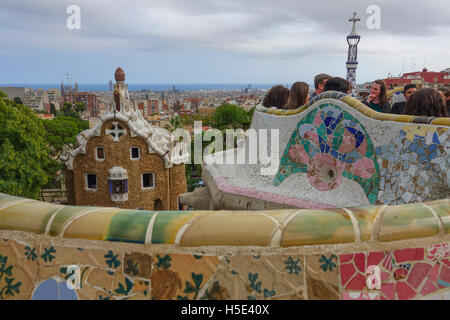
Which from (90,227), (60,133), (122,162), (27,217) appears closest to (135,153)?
(122,162)

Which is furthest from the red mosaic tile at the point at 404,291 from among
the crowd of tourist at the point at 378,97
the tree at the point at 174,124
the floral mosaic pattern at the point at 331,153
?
the tree at the point at 174,124

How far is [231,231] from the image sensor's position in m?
1.51

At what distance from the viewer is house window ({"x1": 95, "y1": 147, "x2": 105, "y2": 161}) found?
551 inches

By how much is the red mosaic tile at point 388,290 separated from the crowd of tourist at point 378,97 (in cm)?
261

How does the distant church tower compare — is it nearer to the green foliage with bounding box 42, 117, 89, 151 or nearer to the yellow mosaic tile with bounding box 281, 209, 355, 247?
the yellow mosaic tile with bounding box 281, 209, 355, 247

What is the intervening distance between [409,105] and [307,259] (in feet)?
9.23

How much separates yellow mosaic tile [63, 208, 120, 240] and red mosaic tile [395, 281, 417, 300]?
3.65 feet

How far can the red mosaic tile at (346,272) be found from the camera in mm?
1505

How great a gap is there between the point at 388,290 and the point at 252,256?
52 centimetres

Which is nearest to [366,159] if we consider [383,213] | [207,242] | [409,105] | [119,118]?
[409,105]

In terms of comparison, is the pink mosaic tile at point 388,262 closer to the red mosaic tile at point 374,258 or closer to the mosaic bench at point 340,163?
the red mosaic tile at point 374,258

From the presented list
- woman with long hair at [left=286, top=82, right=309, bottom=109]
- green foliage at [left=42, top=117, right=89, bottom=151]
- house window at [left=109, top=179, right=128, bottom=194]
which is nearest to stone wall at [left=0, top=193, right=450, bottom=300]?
woman with long hair at [left=286, top=82, right=309, bottom=109]

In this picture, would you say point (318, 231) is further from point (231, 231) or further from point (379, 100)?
point (379, 100)

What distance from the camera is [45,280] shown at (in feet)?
5.24
